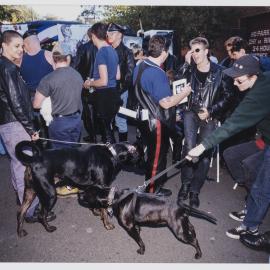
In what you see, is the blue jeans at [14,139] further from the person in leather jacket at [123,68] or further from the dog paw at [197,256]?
the person in leather jacket at [123,68]

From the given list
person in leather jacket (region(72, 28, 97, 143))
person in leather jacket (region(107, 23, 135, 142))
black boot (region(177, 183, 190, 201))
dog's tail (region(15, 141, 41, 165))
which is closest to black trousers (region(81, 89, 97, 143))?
person in leather jacket (region(72, 28, 97, 143))

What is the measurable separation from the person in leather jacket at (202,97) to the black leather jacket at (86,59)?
2100 millimetres

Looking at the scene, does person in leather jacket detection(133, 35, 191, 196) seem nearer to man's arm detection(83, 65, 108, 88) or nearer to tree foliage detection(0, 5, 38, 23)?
man's arm detection(83, 65, 108, 88)

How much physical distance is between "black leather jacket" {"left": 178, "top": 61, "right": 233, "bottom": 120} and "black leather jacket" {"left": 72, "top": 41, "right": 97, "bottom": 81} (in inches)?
89.3

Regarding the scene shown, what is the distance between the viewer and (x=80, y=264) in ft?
10.9

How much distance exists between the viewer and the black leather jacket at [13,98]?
364cm

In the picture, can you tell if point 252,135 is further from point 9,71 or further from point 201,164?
point 9,71

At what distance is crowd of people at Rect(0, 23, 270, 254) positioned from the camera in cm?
355

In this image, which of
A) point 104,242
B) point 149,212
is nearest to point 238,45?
point 149,212

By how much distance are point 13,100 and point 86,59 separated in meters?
2.82

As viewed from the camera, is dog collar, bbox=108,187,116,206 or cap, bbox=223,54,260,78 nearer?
dog collar, bbox=108,187,116,206

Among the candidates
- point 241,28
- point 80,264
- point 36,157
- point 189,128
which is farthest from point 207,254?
point 241,28

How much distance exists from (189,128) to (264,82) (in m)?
1.63

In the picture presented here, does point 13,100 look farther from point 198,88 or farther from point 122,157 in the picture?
point 198,88
